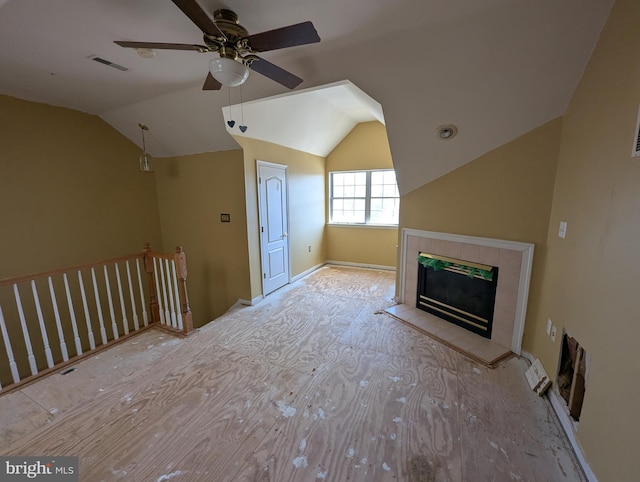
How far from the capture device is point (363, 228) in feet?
18.1

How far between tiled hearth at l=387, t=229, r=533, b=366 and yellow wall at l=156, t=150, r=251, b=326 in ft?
8.17

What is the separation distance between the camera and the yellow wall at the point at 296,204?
3.71 metres

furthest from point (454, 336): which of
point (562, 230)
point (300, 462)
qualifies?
point (300, 462)

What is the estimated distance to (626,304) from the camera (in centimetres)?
129

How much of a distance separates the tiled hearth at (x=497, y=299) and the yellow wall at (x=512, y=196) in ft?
0.21

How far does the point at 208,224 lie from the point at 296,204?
150 cm

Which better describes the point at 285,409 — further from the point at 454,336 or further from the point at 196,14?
the point at 196,14

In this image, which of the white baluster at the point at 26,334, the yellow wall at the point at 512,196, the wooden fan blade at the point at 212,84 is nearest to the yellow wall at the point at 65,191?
the white baluster at the point at 26,334

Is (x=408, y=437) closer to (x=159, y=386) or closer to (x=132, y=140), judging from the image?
(x=159, y=386)

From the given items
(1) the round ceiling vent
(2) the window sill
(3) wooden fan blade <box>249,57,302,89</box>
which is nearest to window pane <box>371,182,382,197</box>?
(2) the window sill

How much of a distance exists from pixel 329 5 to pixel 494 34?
3.69 feet

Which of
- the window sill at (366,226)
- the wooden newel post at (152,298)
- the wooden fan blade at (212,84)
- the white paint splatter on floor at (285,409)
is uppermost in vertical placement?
the wooden fan blade at (212,84)

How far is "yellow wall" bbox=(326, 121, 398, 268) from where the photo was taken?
5.14 m

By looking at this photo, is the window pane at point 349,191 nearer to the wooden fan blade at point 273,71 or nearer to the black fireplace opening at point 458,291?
the black fireplace opening at point 458,291
